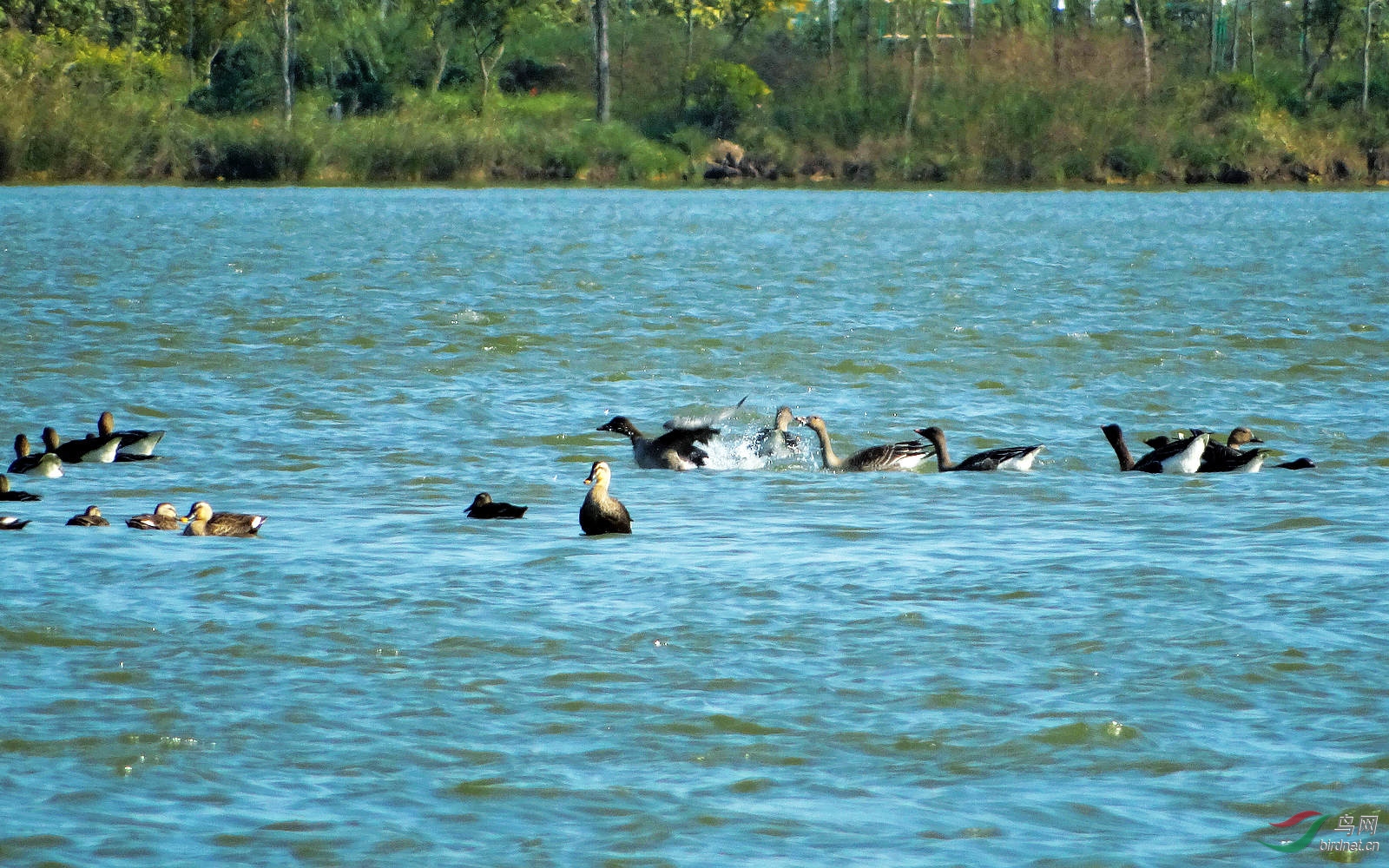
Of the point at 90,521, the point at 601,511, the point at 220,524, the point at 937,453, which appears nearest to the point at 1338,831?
the point at 601,511

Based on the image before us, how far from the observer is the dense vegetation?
67125 mm

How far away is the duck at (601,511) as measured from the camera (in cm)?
1079

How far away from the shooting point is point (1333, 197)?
6253 centimetres

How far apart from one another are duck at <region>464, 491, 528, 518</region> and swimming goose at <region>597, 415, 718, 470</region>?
2539mm

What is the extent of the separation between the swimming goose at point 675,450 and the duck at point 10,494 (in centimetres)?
408

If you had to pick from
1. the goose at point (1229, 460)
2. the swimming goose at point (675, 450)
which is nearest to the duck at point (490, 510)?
the swimming goose at point (675, 450)

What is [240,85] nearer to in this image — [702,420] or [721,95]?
[721,95]

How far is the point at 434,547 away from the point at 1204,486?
17.2 ft

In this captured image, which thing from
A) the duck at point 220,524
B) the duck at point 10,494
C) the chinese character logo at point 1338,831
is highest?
the duck at point 220,524

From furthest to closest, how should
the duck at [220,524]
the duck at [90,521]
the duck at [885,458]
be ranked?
the duck at [885,458] < the duck at [90,521] < the duck at [220,524]

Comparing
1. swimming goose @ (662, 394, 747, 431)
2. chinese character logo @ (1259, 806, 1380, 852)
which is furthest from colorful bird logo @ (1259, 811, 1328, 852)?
swimming goose @ (662, 394, 747, 431)

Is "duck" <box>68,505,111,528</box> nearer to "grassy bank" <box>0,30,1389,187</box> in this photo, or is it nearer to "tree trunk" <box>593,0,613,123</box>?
"grassy bank" <box>0,30,1389,187</box>

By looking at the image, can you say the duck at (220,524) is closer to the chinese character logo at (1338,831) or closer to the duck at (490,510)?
the duck at (490,510)

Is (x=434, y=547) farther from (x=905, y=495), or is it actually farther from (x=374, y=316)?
(x=374, y=316)
